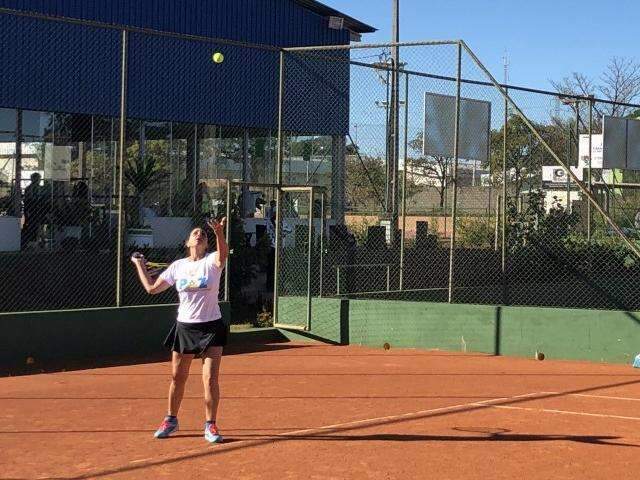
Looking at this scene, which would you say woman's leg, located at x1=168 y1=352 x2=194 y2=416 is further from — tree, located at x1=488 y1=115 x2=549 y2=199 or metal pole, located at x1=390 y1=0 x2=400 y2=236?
tree, located at x1=488 y1=115 x2=549 y2=199

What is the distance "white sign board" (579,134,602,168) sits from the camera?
18016 mm

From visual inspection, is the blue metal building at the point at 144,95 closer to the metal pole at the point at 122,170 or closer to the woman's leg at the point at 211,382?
the metal pole at the point at 122,170

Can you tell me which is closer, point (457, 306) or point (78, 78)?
point (457, 306)

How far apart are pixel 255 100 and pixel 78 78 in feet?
16.4

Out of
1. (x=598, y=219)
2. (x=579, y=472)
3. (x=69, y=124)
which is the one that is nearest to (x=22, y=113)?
(x=69, y=124)

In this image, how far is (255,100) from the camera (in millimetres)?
26219

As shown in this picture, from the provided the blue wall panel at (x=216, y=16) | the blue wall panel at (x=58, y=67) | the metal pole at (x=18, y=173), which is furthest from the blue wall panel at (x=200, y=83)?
the metal pole at (x=18, y=173)

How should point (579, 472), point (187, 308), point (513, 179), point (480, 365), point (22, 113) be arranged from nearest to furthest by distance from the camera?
point (579, 472) < point (187, 308) < point (480, 365) < point (513, 179) < point (22, 113)

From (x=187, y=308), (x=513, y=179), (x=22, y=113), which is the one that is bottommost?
(x=187, y=308)

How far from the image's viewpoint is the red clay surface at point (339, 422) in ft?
21.6

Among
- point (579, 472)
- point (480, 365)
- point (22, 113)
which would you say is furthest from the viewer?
point (22, 113)

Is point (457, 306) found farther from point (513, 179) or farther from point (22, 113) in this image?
point (22, 113)

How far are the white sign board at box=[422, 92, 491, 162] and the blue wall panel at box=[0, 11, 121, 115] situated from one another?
36.4 feet

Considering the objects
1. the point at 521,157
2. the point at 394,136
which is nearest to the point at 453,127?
the point at 394,136
